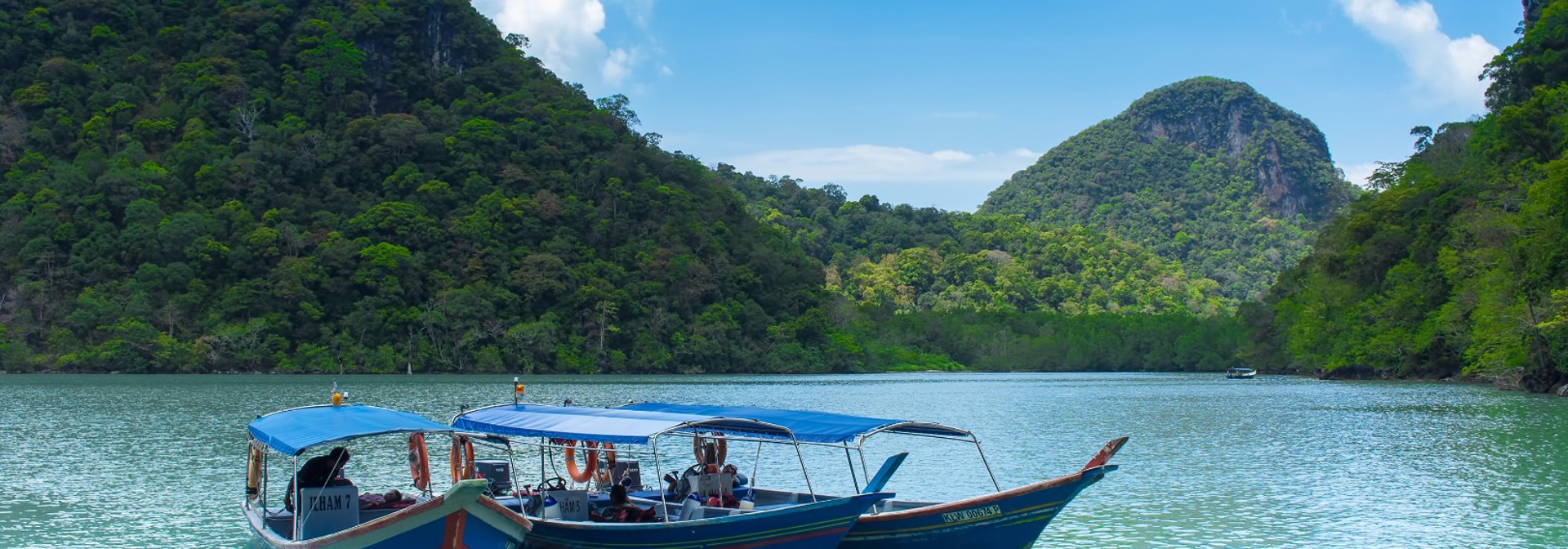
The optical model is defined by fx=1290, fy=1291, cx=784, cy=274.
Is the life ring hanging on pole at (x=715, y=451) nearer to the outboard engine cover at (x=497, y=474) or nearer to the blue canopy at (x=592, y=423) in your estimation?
the blue canopy at (x=592, y=423)

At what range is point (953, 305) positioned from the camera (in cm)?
16100

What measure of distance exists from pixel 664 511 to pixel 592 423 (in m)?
1.66

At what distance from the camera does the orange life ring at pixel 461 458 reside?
1919 centimetres

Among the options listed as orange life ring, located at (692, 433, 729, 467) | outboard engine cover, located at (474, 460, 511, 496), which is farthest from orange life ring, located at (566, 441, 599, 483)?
orange life ring, located at (692, 433, 729, 467)

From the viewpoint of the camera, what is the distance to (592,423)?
17.4m

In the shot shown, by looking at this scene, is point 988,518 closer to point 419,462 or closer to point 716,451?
point 716,451

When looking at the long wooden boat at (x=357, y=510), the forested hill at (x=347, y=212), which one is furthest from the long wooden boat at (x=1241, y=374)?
the long wooden boat at (x=357, y=510)

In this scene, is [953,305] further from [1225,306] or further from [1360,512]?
[1360,512]

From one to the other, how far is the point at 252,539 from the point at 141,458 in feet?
40.5

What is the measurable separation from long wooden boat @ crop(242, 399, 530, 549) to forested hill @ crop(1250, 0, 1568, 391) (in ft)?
138

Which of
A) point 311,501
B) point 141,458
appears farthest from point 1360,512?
point 141,458

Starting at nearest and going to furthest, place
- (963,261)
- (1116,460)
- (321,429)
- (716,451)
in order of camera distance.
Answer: (321,429) → (716,451) → (1116,460) → (963,261)

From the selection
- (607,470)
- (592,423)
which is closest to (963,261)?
(607,470)

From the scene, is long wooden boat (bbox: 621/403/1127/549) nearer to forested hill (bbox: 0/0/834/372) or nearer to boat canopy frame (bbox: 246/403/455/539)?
boat canopy frame (bbox: 246/403/455/539)
